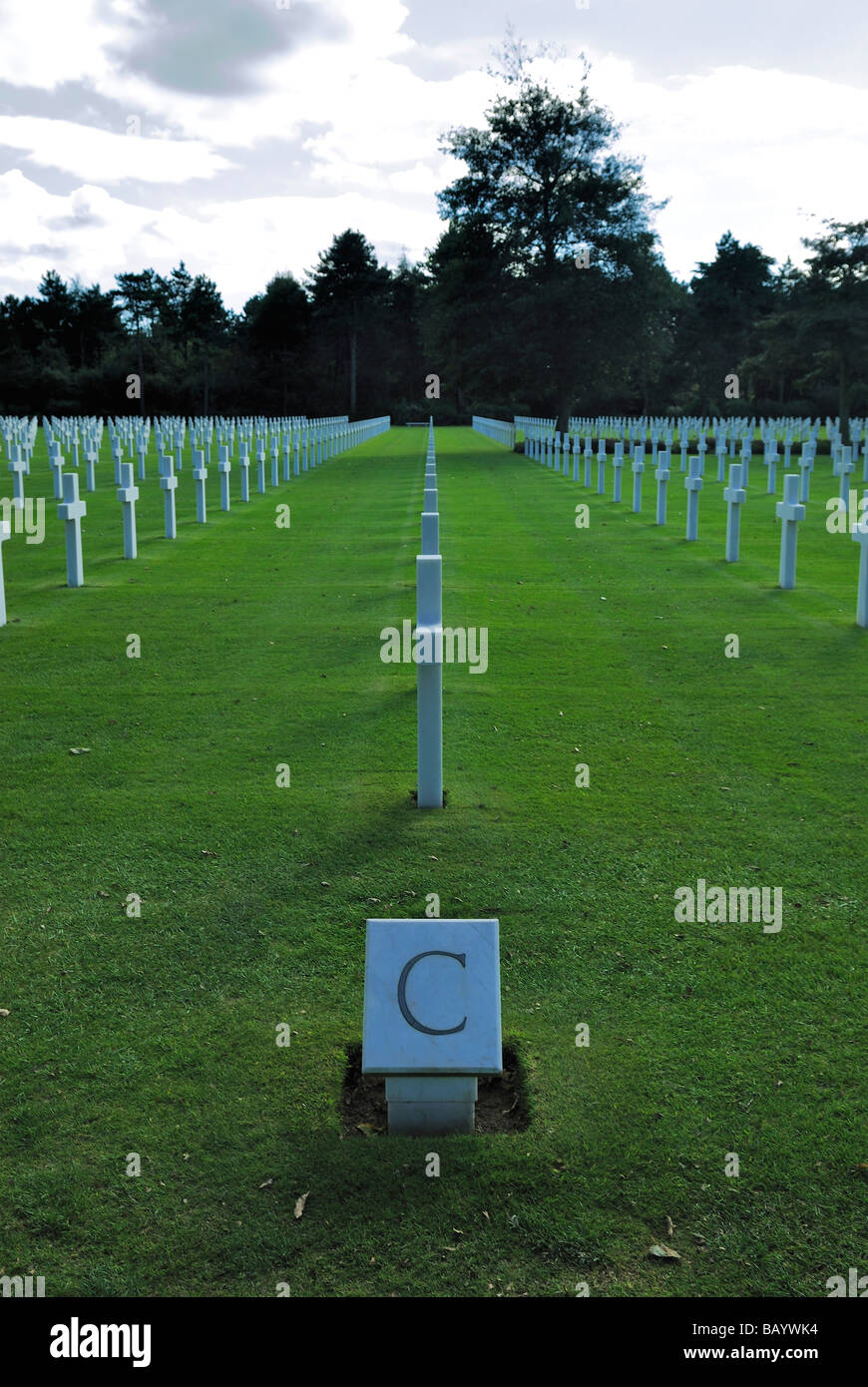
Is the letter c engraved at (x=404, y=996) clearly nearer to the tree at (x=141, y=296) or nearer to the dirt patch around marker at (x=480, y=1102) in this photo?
the dirt patch around marker at (x=480, y=1102)

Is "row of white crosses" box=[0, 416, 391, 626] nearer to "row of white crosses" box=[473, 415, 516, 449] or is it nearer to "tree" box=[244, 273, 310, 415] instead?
"row of white crosses" box=[473, 415, 516, 449]

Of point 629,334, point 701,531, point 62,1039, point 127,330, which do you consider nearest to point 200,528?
point 701,531

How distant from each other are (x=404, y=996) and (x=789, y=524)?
10.6 metres

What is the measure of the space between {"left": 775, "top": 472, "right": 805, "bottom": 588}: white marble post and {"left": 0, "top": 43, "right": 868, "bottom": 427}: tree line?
1150 inches

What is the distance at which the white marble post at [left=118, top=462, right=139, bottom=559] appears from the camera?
51.2 ft

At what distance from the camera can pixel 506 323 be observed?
176 feet

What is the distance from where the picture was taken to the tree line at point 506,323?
175 ft

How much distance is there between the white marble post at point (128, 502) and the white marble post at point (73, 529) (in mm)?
1651

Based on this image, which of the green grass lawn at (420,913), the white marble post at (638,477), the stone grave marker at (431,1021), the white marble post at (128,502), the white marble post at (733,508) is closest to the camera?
the green grass lawn at (420,913)

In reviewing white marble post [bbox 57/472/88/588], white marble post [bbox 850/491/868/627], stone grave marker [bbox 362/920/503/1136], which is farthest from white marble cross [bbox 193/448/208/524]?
stone grave marker [bbox 362/920/503/1136]

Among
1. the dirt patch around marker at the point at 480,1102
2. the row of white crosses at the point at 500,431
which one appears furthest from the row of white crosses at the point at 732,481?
the dirt patch around marker at the point at 480,1102

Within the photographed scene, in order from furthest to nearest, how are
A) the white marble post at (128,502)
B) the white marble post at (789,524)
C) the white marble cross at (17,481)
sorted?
the white marble cross at (17,481), the white marble post at (128,502), the white marble post at (789,524)

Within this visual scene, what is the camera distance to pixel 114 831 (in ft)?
19.8
